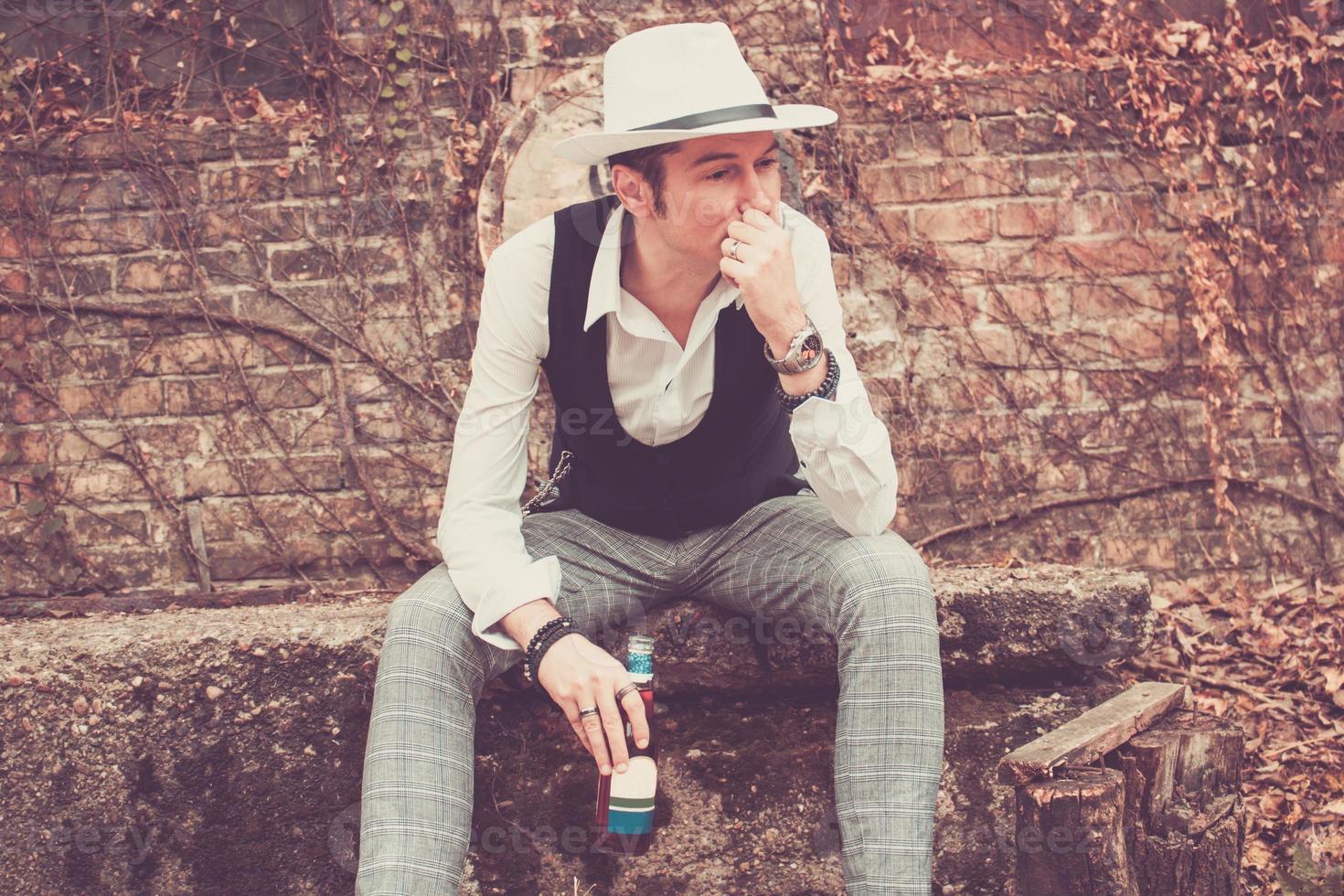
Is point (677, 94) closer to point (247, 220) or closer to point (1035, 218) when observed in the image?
point (1035, 218)

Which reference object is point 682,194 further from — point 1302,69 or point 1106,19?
point 1302,69

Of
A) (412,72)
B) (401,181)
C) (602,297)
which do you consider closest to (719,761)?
(602,297)

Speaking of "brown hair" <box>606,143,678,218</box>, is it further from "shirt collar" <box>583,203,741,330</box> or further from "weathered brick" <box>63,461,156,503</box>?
"weathered brick" <box>63,461,156,503</box>

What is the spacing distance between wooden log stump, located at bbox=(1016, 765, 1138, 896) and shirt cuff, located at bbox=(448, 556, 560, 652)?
896mm

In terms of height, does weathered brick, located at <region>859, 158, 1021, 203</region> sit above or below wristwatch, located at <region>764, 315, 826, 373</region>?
above

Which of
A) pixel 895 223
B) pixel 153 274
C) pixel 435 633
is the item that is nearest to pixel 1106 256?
pixel 895 223

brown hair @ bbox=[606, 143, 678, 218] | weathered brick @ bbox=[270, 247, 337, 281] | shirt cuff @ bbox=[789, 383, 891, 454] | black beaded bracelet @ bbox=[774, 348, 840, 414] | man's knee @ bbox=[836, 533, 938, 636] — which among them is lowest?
man's knee @ bbox=[836, 533, 938, 636]

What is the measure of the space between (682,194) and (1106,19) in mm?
2257

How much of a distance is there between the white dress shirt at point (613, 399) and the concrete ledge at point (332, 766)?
1.61ft

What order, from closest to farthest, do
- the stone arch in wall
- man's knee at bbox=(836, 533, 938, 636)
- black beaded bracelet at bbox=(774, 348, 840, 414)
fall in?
man's knee at bbox=(836, 533, 938, 636), black beaded bracelet at bbox=(774, 348, 840, 414), the stone arch in wall

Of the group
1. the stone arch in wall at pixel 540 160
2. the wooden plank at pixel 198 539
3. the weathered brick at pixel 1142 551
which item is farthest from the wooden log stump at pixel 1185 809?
the wooden plank at pixel 198 539

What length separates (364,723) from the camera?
247 centimetres

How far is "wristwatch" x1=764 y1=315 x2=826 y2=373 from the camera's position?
1967 mm

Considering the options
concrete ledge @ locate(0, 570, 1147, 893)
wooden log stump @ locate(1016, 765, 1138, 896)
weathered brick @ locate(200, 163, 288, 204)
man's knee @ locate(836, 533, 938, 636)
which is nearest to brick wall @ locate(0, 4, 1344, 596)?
weathered brick @ locate(200, 163, 288, 204)
